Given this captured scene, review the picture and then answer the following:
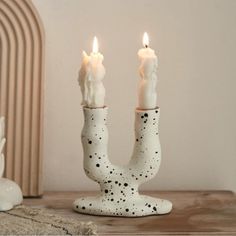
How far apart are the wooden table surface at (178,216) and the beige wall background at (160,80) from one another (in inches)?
3.2

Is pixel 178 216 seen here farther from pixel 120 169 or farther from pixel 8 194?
pixel 8 194

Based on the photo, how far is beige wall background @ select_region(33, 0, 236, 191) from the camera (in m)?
1.29

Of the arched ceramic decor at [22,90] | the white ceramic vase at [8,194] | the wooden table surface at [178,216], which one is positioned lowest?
the wooden table surface at [178,216]

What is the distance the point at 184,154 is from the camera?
133 cm

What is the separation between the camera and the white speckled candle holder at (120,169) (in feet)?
3.54

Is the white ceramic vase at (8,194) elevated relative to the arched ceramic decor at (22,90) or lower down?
lower down

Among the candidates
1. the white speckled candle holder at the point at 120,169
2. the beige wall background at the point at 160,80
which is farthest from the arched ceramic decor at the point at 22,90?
the white speckled candle holder at the point at 120,169

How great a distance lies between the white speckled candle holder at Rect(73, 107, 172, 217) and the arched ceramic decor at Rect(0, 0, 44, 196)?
177mm

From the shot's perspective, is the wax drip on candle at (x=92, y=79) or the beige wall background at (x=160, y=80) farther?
the beige wall background at (x=160, y=80)

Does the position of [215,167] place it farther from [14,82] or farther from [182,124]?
[14,82]

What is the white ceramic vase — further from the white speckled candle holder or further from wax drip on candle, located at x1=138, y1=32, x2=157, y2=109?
wax drip on candle, located at x1=138, y1=32, x2=157, y2=109

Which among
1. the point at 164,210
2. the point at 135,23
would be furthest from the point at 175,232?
the point at 135,23

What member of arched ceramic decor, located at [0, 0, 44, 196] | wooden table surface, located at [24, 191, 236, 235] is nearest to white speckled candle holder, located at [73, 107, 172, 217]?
wooden table surface, located at [24, 191, 236, 235]

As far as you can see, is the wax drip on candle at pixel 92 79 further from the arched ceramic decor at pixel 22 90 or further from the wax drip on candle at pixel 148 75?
the arched ceramic decor at pixel 22 90
